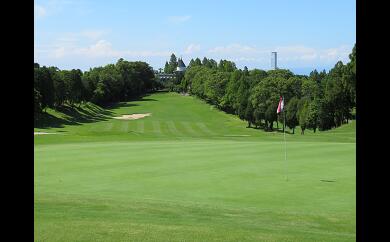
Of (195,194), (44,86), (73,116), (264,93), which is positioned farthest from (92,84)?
(195,194)

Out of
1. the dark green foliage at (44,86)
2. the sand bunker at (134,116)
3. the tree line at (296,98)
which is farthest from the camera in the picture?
the sand bunker at (134,116)

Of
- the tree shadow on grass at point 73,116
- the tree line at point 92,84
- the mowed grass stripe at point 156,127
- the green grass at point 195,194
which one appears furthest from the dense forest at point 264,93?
the green grass at point 195,194

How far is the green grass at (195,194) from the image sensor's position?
8836mm

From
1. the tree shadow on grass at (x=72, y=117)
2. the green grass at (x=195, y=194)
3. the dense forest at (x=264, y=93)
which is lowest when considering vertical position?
the green grass at (x=195, y=194)

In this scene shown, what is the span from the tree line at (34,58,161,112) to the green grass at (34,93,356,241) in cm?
2780

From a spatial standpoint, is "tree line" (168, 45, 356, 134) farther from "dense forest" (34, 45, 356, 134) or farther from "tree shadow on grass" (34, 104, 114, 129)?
"tree shadow on grass" (34, 104, 114, 129)

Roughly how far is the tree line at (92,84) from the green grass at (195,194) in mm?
27796

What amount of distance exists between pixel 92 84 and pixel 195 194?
10702 cm

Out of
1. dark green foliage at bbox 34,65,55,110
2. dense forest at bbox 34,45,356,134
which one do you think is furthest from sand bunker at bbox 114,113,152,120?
dark green foliage at bbox 34,65,55,110

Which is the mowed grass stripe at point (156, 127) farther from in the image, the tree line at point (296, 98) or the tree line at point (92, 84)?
the tree line at point (92, 84)

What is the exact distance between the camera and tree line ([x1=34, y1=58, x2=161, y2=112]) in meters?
80.1

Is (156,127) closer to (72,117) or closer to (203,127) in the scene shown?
(203,127)
